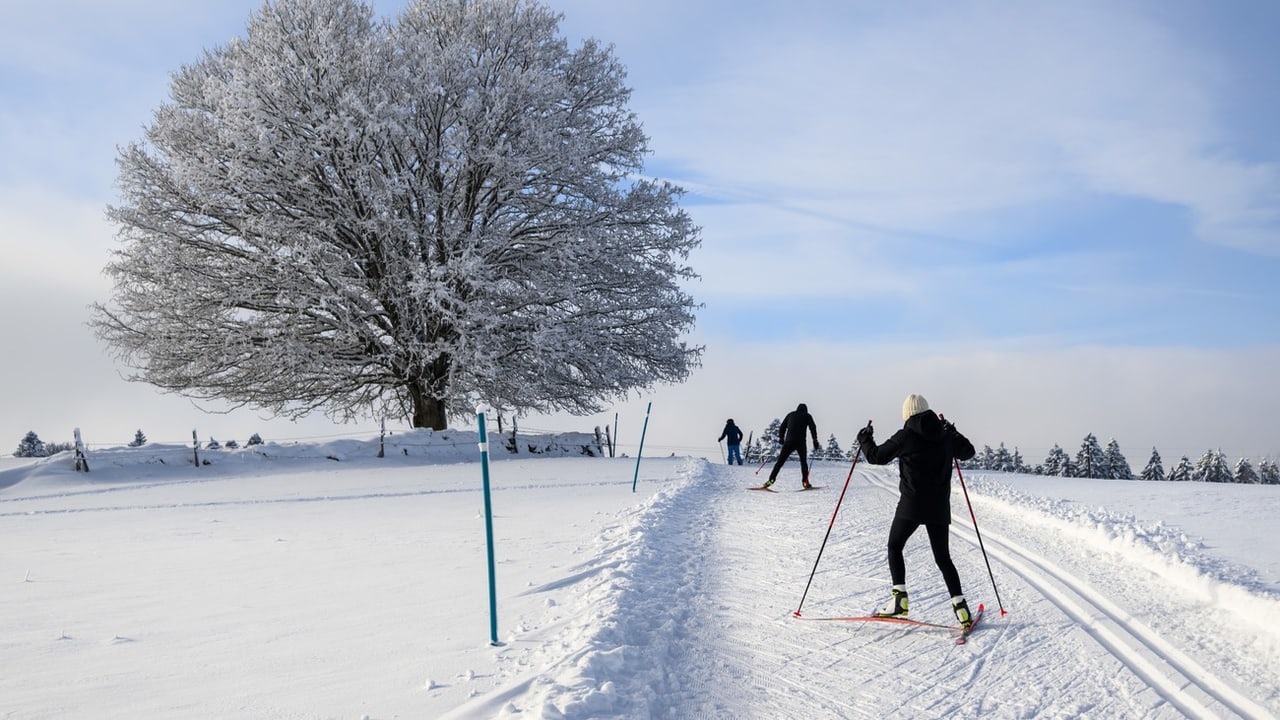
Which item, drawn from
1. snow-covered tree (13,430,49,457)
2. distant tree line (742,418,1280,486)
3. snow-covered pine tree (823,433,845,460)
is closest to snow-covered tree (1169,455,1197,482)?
distant tree line (742,418,1280,486)

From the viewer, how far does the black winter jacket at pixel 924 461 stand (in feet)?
22.7

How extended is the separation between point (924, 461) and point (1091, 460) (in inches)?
1828

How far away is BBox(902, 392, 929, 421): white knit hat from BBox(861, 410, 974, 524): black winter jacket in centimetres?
4

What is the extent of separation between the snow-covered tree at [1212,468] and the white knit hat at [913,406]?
45.1m

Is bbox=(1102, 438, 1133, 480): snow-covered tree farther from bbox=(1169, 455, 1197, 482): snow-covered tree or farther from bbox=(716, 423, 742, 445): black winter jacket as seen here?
bbox=(716, 423, 742, 445): black winter jacket

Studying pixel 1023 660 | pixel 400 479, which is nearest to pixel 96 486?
pixel 400 479

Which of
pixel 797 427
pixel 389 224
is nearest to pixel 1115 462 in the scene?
pixel 797 427

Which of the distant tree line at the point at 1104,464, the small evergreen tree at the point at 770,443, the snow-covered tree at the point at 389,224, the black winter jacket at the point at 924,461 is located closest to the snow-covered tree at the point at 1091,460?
the distant tree line at the point at 1104,464

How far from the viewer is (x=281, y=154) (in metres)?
20.4

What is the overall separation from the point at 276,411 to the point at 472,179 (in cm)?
851

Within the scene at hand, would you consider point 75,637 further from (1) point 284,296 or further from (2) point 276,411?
(2) point 276,411

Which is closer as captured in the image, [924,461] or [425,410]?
[924,461]

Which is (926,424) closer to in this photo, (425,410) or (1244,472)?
(425,410)

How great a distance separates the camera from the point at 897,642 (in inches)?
246
